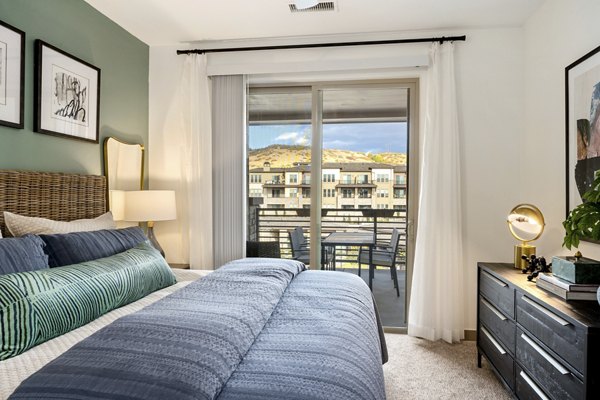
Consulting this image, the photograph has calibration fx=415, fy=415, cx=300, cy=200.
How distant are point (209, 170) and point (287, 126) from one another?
A: 806 millimetres

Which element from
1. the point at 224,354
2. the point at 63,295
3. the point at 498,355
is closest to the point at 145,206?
the point at 63,295

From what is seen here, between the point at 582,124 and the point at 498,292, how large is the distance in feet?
3.56

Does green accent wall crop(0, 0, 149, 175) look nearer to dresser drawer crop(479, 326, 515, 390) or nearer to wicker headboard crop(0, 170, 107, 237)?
wicker headboard crop(0, 170, 107, 237)

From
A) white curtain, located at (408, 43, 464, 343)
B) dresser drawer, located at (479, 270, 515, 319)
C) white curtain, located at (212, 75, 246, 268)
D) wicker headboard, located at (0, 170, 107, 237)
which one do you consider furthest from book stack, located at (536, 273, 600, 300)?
wicker headboard, located at (0, 170, 107, 237)

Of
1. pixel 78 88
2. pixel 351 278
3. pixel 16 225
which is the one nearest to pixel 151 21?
pixel 78 88

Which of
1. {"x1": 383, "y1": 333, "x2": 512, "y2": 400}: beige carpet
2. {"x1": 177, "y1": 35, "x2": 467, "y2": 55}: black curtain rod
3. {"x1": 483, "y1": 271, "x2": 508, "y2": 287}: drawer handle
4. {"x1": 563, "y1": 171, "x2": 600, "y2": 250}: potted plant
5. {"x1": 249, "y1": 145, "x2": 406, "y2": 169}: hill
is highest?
{"x1": 177, "y1": 35, "x2": 467, "y2": 55}: black curtain rod

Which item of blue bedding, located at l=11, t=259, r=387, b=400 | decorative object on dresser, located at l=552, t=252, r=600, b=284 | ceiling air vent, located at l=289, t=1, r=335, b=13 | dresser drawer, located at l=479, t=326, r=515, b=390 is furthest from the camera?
ceiling air vent, located at l=289, t=1, r=335, b=13

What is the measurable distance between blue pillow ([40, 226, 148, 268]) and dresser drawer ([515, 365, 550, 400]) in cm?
222

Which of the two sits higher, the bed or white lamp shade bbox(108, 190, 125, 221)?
white lamp shade bbox(108, 190, 125, 221)

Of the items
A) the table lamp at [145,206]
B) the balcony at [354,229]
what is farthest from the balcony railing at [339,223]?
the table lamp at [145,206]

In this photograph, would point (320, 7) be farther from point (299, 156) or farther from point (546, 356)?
point (546, 356)

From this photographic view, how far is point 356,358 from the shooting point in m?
1.36

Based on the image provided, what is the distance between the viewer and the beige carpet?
8.22 ft

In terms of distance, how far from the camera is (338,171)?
3.75 meters
